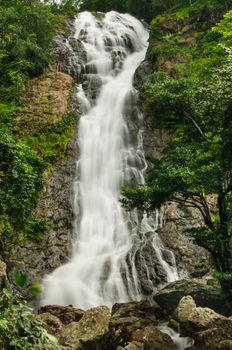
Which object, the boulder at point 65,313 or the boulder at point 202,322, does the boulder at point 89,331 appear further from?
the boulder at point 202,322

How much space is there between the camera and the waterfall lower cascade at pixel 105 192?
45.6 ft

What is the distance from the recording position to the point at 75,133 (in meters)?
21.9

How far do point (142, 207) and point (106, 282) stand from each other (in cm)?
413

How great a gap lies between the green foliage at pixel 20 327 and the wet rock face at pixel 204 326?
10.9 ft

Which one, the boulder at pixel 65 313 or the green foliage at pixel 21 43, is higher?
the green foliage at pixel 21 43

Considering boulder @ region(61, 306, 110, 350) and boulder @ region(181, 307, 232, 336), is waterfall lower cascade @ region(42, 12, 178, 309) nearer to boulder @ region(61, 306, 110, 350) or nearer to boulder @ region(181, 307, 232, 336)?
boulder @ region(61, 306, 110, 350)

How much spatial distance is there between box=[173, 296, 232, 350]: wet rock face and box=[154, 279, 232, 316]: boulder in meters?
1.15

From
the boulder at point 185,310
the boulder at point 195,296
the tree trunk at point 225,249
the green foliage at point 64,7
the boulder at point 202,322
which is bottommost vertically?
the boulder at point 202,322

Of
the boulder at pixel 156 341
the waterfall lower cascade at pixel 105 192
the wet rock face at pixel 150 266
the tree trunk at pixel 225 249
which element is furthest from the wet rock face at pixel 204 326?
the waterfall lower cascade at pixel 105 192

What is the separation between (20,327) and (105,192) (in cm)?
1399

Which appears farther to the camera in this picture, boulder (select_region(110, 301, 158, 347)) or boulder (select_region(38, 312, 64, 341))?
boulder (select_region(38, 312, 64, 341))

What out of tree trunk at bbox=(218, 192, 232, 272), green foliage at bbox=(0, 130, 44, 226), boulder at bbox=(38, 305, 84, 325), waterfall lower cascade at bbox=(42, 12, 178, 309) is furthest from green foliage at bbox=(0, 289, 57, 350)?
green foliage at bbox=(0, 130, 44, 226)

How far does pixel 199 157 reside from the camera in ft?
33.5

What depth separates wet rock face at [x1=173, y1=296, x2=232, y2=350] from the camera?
7.21 metres
